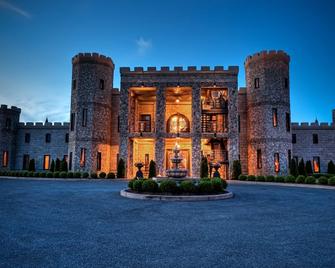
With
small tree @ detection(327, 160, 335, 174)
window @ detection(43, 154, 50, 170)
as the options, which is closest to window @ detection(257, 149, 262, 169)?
small tree @ detection(327, 160, 335, 174)

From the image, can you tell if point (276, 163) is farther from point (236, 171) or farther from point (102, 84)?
point (102, 84)

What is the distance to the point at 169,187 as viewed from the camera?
38.2 feet

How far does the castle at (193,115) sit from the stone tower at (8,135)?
43.4 feet

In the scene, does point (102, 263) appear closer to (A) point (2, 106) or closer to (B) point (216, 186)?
(B) point (216, 186)

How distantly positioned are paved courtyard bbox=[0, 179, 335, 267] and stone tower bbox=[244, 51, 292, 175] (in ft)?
61.7

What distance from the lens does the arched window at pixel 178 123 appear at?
32.5 m

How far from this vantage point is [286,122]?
1086 inches

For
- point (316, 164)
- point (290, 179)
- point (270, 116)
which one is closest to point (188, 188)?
point (290, 179)

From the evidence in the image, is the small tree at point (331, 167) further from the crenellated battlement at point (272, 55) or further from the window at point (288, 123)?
the crenellated battlement at point (272, 55)

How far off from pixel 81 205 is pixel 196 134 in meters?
19.2

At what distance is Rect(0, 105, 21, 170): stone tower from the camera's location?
3572 centimetres

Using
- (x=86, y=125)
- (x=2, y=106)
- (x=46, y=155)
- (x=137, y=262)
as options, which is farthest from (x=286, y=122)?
(x=2, y=106)

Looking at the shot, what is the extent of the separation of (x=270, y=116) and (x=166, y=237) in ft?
81.2

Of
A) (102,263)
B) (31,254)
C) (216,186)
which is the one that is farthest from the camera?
(216,186)
